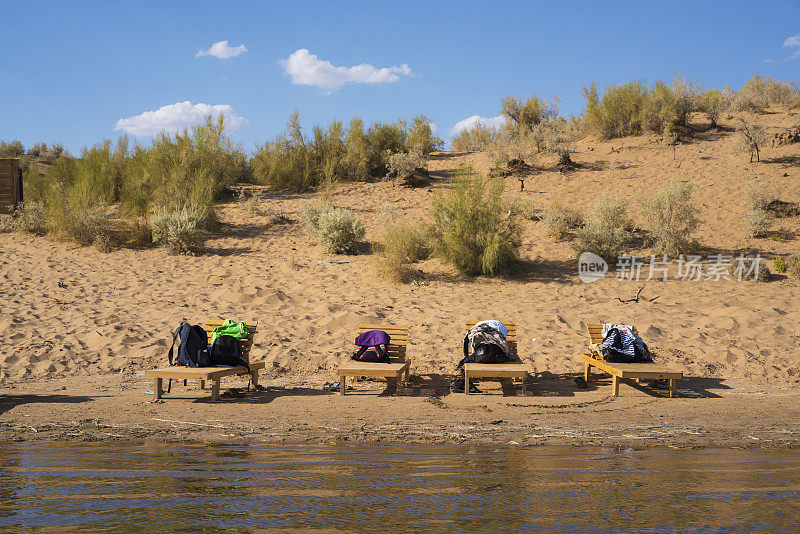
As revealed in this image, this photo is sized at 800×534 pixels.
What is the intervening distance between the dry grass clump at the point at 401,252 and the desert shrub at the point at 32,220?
33.1 feet

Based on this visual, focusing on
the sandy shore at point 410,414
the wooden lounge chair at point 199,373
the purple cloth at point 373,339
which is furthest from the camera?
the purple cloth at point 373,339

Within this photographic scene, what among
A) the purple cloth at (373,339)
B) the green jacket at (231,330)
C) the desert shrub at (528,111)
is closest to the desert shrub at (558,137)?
the desert shrub at (528,111)

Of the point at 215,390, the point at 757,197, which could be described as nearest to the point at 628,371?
the point at 215,390

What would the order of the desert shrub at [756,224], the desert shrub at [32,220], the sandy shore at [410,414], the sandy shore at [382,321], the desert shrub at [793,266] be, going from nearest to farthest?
1. the sandy shore at [410,414]
2. the sandy shore at [382,321]
3. the desert shrub at [793,266]
4. the desert shrub at [756,224]
5. the desert shrub at [32,220]

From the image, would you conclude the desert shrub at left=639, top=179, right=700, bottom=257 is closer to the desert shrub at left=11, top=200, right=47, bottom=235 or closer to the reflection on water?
the reflection on water

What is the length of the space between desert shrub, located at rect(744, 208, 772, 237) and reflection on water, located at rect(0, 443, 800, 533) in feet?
44.8

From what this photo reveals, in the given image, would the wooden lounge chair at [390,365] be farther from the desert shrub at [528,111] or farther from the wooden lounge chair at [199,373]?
the desert shrub at [528,111]

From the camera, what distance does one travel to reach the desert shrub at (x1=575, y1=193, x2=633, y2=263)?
51.3 feet

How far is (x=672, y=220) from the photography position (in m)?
16.3

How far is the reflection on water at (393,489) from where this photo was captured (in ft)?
11.8

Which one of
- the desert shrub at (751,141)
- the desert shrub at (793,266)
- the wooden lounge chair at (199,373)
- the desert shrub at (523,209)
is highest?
the desert shrub at (751,141)

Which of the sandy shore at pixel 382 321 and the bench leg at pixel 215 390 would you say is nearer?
the sandy shore at pixel 382 321

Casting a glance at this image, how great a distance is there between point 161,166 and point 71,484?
17.1 metres

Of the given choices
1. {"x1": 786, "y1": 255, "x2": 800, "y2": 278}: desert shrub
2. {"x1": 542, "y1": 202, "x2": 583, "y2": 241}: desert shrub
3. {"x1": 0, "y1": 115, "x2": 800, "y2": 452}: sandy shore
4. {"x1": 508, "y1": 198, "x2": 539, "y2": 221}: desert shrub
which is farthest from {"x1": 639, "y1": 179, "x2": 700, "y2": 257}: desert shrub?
{"x1": 508, "y1": 198, "x2": 539, "y2": 221}: desert shrub
